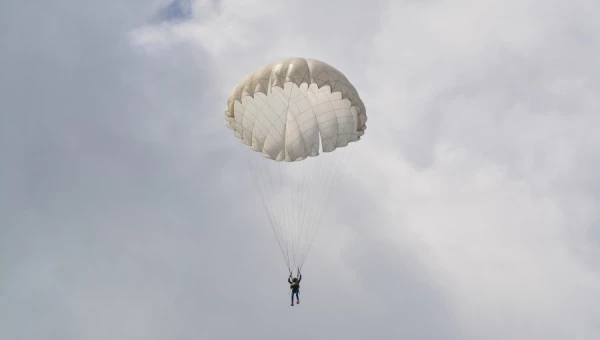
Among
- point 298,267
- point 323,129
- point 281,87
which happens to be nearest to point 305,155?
point 323,129

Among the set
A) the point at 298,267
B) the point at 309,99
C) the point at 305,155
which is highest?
the point at 309,99

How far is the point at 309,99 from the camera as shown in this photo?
3356 centimetres

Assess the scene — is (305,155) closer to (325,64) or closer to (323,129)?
(323,129)

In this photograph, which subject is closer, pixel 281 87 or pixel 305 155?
pixel 281 87

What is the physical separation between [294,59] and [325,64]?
5.80 ft

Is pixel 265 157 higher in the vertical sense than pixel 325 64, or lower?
lower

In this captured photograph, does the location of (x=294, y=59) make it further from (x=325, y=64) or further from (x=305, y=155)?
(x=305, y=155)

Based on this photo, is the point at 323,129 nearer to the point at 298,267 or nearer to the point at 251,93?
the point at 251,93

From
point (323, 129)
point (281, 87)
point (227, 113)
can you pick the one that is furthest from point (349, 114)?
point (227, 113)

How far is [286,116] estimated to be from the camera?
33969 mm

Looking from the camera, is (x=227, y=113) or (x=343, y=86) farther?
(x=227, y=113)

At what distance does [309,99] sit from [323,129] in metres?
1.92

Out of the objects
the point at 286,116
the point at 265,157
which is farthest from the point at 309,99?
the point at 265,157

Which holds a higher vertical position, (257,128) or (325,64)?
(325,64)
